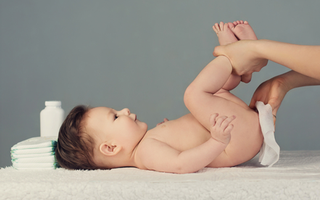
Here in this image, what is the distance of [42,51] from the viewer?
2.92 metres

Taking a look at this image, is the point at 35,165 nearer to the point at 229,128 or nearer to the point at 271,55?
the point at 229,128

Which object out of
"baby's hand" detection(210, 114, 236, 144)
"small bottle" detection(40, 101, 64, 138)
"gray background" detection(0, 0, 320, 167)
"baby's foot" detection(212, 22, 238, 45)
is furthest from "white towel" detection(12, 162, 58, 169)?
"gray background" detection(0, 0, 320, 167)

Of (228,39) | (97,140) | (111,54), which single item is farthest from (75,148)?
(111,54)

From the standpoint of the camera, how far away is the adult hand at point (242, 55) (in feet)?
3.76

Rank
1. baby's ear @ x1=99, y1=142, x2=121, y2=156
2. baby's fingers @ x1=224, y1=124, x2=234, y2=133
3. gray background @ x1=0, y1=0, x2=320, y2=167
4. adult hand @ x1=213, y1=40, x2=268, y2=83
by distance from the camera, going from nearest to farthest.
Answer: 1. baby's fingers @ x1=224, y1=124, x2=234, y2=133
2. adult hand @ x1=213, y1=40, x2=268, y2=83
3. baby's ear @ x1=99, y1=142, x2=121, y2=156
4. gray background @ x1=0, y1=0, x2=320, y2=167

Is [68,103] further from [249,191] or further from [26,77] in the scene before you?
[249,191]

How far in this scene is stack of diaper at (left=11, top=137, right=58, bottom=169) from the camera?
49.1 inches

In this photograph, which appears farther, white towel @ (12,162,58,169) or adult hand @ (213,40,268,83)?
white towel @ (12,162,58,169)

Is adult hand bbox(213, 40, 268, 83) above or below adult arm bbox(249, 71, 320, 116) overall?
above

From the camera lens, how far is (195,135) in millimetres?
1245

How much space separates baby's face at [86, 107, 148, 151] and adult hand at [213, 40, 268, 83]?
1.56 feet

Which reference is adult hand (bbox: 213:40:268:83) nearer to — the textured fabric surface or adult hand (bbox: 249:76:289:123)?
adult hand (bbox: 249:76:289:123)

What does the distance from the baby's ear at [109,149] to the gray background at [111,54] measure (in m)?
1.66

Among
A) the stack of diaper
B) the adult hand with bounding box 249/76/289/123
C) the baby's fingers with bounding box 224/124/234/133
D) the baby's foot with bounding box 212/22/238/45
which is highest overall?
the baby's foot with bounding box 212/22/238/45
